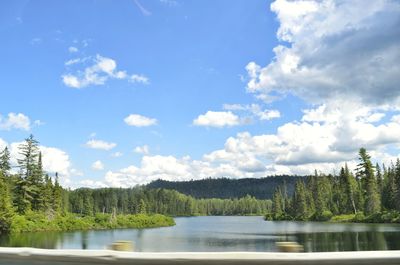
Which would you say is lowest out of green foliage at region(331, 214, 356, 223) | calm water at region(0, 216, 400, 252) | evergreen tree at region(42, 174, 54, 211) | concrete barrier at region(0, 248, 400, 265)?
calm water at region(0, 216, 400, 252)

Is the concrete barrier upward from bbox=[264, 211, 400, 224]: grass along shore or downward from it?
upward

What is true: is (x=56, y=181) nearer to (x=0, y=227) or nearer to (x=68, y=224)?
(x=68, y=224)

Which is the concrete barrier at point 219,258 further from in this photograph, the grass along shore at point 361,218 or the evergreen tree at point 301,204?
the evergreen tree at point 301,204

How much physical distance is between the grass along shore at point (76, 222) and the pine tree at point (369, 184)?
5588 centimetres

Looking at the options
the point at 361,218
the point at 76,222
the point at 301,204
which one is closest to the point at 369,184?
the point at 361,218

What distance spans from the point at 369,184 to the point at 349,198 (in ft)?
59.7

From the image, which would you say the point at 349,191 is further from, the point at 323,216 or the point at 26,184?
the point at 26,184

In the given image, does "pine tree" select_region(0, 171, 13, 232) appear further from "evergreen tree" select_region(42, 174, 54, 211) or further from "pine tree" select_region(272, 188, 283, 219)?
"pine tree" select_region(272, 188, 283, 219)

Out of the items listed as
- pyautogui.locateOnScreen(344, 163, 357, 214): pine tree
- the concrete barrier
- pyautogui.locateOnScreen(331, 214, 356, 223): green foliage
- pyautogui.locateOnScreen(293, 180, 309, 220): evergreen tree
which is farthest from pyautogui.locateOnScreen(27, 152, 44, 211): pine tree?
the concrete barrier

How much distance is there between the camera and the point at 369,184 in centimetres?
9556

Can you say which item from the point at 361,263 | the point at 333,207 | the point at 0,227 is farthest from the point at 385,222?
the point at 361,263

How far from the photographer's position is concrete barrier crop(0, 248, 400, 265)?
3.75 m

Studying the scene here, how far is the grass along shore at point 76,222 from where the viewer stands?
85125mm

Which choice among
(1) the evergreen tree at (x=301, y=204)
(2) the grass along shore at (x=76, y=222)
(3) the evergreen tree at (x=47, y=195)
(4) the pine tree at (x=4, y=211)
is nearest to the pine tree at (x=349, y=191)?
(1) the evergreen tree at (x=301, y=204)
